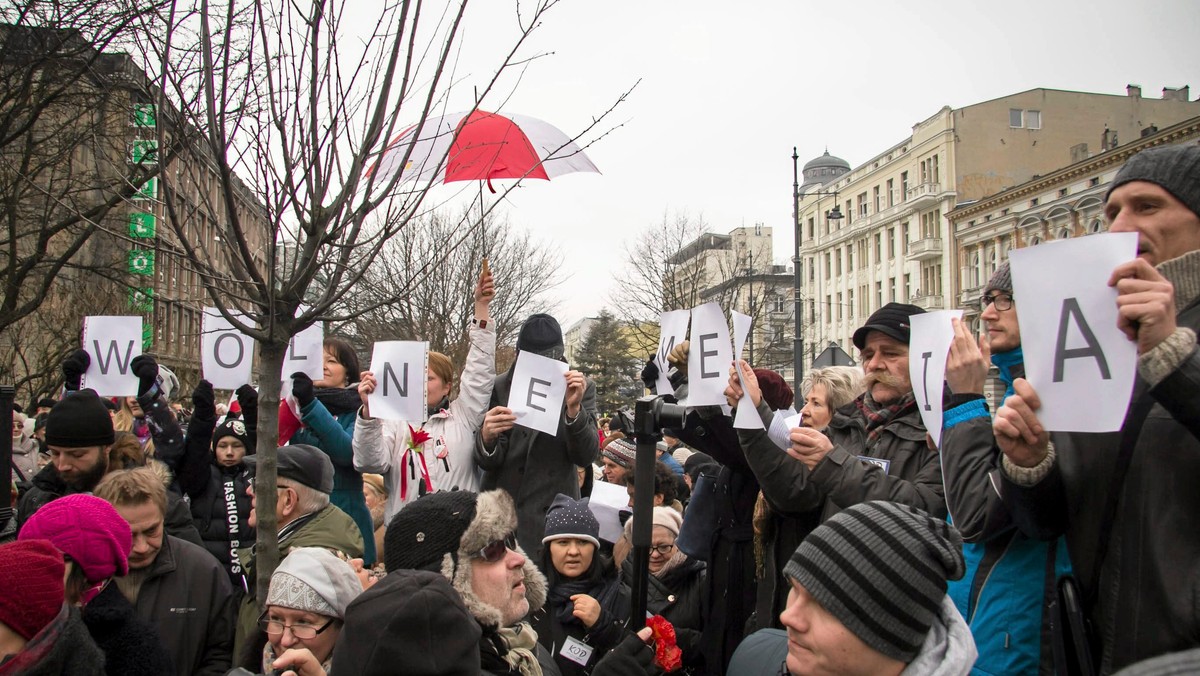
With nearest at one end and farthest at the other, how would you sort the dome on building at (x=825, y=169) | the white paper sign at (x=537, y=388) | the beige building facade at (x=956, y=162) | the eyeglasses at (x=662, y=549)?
the white paper sign at (x=537, y=388) < the eyeglasses at (x=662, y=549) < the beige building facade at (x=956, y=162) < the dome on building at (x=825, y=169)

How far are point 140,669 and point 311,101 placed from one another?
2.02 meters

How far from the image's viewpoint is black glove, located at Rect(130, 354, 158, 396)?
5.36m

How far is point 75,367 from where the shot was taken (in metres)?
5.28

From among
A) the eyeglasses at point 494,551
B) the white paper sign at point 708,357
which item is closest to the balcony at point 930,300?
the white paper sign at point 708,357

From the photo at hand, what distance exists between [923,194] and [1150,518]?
53.0 m

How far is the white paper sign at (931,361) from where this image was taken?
283cm

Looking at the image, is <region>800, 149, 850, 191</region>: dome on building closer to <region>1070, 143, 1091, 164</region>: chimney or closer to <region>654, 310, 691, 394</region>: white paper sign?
<region>1070, 143, 1091, 164</region>: chimney

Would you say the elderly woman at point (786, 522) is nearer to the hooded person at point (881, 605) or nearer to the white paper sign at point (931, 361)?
the white paper sign at point (931, 361)

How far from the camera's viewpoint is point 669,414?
2701mm

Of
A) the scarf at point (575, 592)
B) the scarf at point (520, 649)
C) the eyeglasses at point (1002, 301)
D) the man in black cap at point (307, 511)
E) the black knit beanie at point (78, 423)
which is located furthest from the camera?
the black knit beanie at point (78, 423)

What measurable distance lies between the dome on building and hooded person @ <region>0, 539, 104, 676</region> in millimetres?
71146

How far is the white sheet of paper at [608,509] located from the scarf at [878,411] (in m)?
1.42

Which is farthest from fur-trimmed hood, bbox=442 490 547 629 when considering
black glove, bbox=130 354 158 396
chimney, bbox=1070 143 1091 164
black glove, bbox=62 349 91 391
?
chimney, bbox=1070 143 1091 164

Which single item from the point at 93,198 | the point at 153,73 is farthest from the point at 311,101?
the point at 93,198
